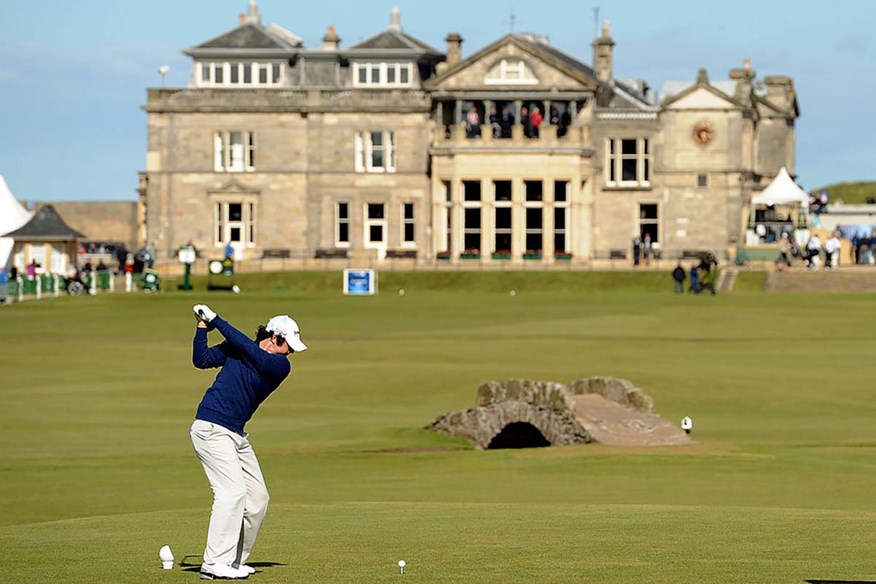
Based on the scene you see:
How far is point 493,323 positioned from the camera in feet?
210

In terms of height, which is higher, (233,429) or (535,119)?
(535,119)

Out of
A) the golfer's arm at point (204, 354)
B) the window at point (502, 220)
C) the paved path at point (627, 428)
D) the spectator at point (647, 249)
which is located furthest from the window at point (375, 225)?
the golfer's arm at point (204, 354)

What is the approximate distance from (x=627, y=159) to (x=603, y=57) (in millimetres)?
8366

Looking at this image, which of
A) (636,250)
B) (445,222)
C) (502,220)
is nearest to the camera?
(636,250)

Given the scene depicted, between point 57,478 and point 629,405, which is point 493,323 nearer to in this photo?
point 629,405

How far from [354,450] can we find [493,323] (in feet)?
108

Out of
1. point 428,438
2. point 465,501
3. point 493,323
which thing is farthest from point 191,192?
point 465,501

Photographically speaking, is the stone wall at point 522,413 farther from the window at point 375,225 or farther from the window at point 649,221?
the window at point 649,221

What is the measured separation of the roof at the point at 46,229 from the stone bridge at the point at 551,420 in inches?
2467

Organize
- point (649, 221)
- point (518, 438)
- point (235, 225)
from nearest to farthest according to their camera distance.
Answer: point (518, 438)
point (649, 221)
point (235, 225)

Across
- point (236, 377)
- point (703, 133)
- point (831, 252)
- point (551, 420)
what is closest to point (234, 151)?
point (703, 133)

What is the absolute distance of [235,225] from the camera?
99.7 meters

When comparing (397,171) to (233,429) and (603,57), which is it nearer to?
(603,57)

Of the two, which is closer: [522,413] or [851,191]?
[522,413]
